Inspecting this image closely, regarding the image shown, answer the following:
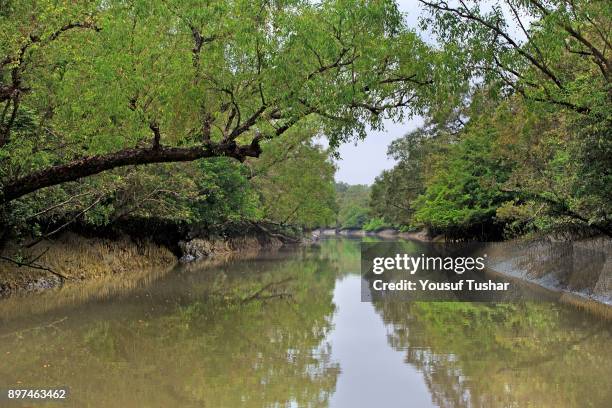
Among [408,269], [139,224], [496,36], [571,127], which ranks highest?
[496,36]

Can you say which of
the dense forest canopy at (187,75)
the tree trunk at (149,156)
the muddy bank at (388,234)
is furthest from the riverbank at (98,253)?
the muddy bank at (388,234)

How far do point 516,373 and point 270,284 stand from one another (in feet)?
44.5

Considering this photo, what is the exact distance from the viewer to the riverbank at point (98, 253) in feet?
56.4

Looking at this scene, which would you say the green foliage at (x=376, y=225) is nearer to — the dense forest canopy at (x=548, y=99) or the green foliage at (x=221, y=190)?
the green foliage at (x=221, y=190)

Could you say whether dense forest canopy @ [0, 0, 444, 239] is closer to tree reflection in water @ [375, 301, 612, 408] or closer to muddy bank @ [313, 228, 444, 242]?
tree reflection in water @ [375, 301, 612, 408]

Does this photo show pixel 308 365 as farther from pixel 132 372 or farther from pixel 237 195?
pixel 237 195

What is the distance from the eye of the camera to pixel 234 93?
11.2m

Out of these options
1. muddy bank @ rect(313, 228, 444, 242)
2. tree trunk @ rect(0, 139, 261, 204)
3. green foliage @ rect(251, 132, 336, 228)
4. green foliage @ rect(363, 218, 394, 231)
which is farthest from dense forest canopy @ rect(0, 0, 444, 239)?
green foliage @ rect(363, 218, 394, 231)

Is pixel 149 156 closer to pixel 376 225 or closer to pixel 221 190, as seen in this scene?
pixel 221 190

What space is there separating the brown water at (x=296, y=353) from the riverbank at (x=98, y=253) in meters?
1.40

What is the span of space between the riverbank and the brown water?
140 cm

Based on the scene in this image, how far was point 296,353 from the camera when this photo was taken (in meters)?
9.66

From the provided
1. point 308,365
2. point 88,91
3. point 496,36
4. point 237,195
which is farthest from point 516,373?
point 237,195

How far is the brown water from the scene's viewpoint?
7.20 m
